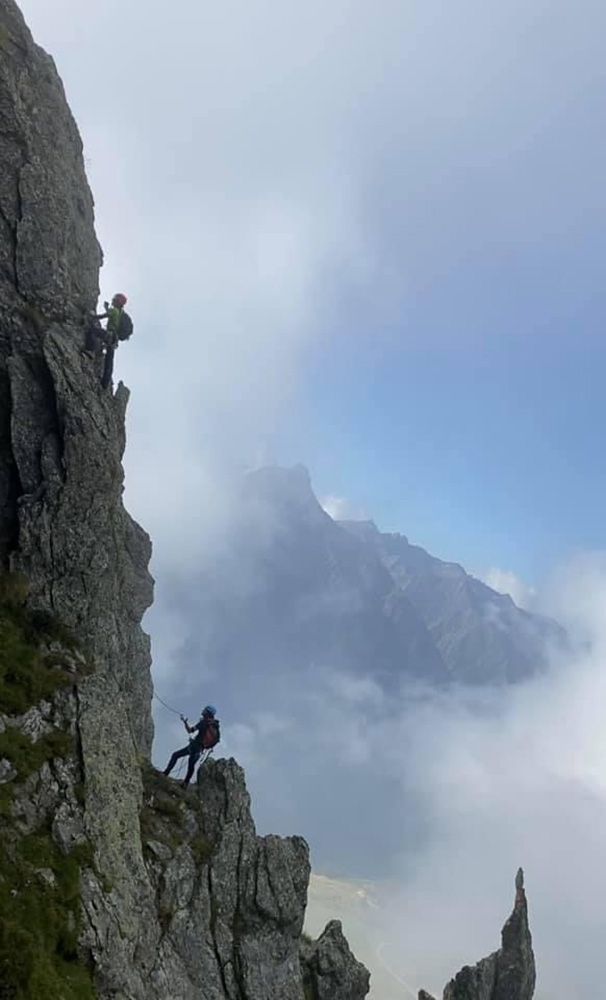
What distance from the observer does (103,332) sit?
122 ft

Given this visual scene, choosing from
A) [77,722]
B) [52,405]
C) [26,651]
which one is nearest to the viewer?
[77,722]

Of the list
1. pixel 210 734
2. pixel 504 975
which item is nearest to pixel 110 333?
pixel 210 734

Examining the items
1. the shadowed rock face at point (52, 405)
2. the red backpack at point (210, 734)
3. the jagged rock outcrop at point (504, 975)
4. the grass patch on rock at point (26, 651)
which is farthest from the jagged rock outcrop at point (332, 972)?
the grass patch on rock at point (26, 651)

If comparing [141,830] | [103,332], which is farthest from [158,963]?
[103,332]

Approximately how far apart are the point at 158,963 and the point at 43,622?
1405cm

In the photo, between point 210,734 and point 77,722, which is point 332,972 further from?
point 77,722

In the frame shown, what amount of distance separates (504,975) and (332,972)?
25176 mm

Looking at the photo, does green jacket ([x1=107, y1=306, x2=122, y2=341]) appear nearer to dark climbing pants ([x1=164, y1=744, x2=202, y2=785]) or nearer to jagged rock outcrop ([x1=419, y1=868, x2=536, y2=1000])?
dark climbing pants ([x1=164, y1=744, x2=202, y2=785])

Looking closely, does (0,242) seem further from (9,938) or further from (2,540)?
(9,938)

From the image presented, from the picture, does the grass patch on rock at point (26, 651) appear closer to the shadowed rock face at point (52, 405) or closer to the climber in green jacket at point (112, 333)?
the shadowed rock face at point (52, 405)

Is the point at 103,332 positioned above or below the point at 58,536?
above

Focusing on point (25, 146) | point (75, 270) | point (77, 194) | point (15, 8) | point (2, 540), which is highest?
point (15, 8)

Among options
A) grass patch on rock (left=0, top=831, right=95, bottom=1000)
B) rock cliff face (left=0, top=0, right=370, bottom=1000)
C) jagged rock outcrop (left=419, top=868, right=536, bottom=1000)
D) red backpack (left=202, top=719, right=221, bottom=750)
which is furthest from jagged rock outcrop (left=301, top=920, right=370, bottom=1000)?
grass patch on rock (left=0, top=831, right=95, bottom=1000)

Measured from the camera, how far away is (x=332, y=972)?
35781mm
